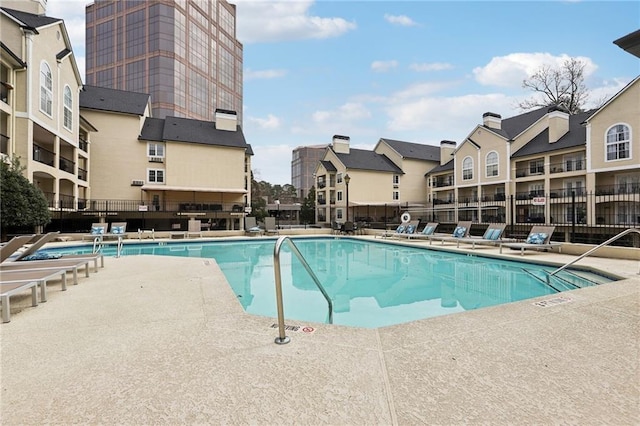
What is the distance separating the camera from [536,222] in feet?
83.5

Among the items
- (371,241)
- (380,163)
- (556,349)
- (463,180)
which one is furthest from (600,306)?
(380,163)

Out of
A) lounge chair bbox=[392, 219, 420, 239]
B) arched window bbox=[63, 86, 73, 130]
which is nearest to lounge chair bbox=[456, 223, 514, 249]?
lounge chair bbox=[392, 219, 420, 239]

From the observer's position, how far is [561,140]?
26.1 m

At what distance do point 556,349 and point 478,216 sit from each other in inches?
1162

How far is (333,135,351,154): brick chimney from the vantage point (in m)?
39.3

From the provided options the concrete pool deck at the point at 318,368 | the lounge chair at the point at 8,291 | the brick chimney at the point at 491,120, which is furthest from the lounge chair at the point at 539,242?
the brick chimney at the point at 491,120

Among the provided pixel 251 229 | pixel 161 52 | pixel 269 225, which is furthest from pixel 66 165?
pixel 161 52

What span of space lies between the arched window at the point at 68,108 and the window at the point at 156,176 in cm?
733

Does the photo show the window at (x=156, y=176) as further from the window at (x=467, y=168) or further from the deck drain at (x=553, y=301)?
the deck drain at (x=553, y=301)

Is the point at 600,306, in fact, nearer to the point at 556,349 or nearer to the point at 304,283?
the point at 556,349

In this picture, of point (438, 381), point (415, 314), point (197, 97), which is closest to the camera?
point (438, 381)

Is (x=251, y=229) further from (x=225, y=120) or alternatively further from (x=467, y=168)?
(x=467, y=168)

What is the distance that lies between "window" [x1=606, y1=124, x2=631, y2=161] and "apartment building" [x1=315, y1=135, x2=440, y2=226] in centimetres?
1743

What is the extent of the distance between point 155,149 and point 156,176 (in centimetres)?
238
